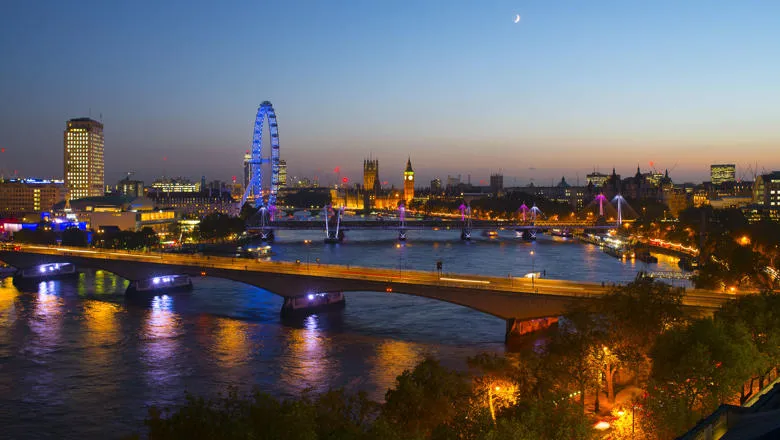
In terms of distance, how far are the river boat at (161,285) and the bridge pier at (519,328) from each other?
17470mm

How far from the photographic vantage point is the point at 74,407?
1622cm

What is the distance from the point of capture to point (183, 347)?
21.8m

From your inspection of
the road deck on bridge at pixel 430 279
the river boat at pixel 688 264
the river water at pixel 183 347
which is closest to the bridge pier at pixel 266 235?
the river water at pixel 183 347

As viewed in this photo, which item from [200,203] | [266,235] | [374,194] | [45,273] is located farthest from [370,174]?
[45,273]

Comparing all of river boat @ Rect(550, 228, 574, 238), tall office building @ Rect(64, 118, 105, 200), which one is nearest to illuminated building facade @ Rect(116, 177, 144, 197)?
tall office building @ Rect(64, 118, 105, 200)

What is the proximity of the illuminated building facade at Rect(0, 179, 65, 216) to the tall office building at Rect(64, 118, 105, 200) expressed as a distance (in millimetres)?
11826

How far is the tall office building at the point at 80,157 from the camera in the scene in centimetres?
12169

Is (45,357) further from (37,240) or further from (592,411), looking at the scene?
(37,240)

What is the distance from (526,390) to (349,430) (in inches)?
186

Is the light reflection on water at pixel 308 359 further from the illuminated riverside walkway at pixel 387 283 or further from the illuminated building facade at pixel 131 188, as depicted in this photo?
the illuminated building facade at pixel 131 188

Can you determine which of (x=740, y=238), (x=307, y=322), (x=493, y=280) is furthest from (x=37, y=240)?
(x=740, y=238)

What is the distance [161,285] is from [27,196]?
83.9 meters

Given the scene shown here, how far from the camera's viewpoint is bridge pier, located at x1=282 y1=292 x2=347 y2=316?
2755 centimetres

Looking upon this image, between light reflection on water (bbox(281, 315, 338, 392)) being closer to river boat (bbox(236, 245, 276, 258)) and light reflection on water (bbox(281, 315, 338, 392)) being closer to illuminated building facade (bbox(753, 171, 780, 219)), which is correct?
river boat (bbox(236, 245, 276, 258))
